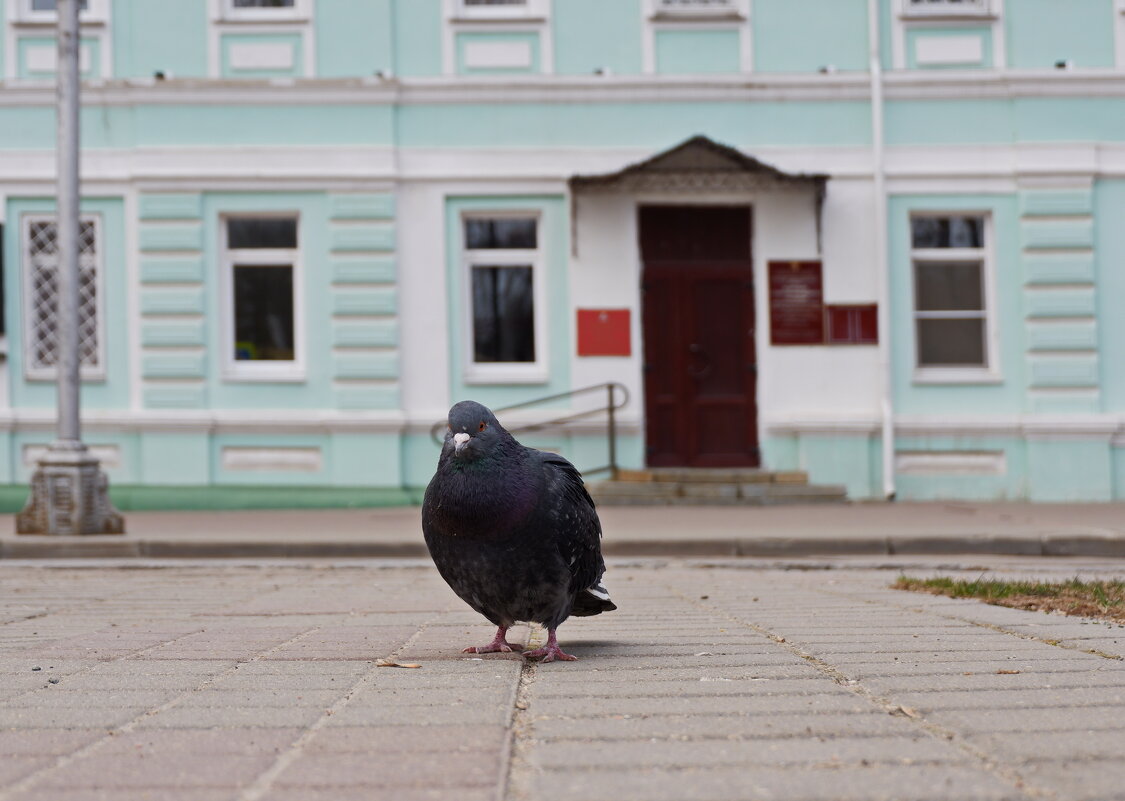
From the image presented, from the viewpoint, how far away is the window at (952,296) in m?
17.0

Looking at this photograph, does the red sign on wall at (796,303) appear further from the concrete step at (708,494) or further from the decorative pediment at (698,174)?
the concrete step at (708,494)

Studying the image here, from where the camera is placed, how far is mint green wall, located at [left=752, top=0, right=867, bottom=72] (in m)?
16.6

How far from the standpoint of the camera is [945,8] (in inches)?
658

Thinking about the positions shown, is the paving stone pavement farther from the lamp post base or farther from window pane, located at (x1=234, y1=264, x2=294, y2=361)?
window pane, located at (x1=234, y1=264, x2=294, y2=361)

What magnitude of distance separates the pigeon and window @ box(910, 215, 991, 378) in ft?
42.1

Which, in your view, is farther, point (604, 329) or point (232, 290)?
point (232, 290)

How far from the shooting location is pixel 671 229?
16859 mm

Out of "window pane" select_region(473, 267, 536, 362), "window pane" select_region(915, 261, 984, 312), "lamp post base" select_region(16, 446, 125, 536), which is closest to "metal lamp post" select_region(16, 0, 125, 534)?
"lamp post base" select_region(16, 446, 125, 536)

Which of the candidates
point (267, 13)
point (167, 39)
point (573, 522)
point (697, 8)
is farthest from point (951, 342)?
point (573, 522)

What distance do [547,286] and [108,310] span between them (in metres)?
5.16

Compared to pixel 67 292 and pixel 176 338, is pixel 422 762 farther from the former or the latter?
pixel 176 338

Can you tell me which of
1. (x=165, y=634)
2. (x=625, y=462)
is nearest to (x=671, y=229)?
(x=625, y=462)

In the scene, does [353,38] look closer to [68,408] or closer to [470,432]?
[68,408]

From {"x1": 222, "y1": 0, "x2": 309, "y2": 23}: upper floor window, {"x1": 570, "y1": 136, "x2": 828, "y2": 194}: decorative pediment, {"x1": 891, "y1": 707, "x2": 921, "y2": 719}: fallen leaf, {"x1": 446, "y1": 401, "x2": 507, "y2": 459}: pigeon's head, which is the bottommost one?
{"x1": 891, "y1": 707, "x2": 921, "y2": 719}: fallen leaf
